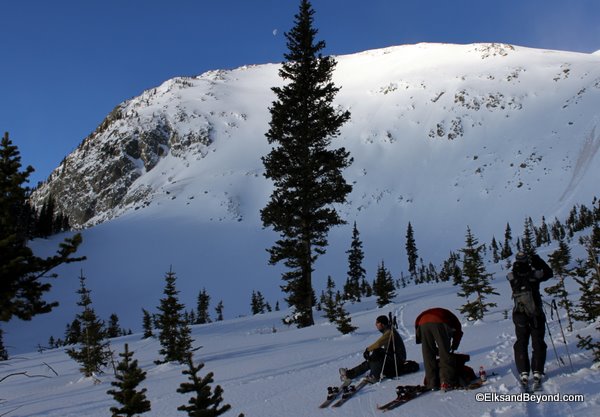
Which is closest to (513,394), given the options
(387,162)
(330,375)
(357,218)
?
(330,375)

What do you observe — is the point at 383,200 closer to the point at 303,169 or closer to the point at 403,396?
the point at 303,169

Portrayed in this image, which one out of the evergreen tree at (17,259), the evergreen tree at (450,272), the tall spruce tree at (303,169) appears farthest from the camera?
the evergreen tree at (450,272)

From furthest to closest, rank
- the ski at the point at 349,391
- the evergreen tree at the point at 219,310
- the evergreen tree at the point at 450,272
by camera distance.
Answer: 1. the evergreen tree at the point at 219,310
2. the evergreen tree at the point at 450,272
3. the ski at the point at 349,391

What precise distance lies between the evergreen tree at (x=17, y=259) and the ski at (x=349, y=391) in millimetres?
4392

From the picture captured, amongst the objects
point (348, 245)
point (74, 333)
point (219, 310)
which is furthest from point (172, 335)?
point (348, 245)

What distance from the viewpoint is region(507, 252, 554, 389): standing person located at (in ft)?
21.0

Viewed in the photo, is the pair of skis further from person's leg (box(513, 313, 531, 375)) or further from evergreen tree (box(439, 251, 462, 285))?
evergreen tree (box(439, 251, 462, 285))

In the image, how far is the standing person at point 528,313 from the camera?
6.40 meters

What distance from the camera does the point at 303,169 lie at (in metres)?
18.5

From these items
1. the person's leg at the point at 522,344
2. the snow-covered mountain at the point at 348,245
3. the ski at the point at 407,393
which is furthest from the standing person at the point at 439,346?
the person's leg at the point at 522,344

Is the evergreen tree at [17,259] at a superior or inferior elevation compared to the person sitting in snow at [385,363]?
superior

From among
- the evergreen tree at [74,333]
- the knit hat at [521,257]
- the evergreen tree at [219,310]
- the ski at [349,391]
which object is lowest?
the evergreen tree at [219,310]

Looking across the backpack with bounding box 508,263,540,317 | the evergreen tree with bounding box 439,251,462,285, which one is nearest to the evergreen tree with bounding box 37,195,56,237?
the evergreen tree with bounding box 439,251,462,285

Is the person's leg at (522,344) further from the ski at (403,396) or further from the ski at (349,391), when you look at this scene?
the ski at (349,391)
